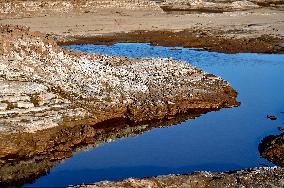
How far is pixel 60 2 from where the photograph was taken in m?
57.4

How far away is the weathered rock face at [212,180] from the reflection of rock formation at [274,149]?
286 cm

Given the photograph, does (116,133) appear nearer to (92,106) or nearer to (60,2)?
(92,106)

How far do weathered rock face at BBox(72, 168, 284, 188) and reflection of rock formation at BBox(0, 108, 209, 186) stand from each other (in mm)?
3869

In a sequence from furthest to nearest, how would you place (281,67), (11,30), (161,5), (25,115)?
1. (161,5)
2. (281,67)
3. (11,30)
4. (25,115)

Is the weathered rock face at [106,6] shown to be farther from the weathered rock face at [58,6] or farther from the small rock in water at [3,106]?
the small rock in water at [3,106]

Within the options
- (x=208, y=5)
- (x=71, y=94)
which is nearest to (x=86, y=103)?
(x=71, y=94)

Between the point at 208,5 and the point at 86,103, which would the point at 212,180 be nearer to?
the point at 86,103

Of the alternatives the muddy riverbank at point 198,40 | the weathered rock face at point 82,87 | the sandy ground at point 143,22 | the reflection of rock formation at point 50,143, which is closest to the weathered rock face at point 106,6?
the sandy ground at point 143,22

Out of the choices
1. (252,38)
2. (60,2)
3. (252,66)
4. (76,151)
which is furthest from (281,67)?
(60,2)

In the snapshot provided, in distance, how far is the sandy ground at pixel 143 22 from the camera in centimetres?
4816

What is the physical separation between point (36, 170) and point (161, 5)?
51469 mm

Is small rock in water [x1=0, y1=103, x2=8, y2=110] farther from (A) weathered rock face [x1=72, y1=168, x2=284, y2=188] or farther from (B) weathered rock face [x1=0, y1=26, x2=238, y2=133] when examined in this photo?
(A) weathered rock face [x1=72, y1=168, x2=284, y2=188]

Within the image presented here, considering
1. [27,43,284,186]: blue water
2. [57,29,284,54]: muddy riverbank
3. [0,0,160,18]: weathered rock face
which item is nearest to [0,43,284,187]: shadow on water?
[27,43,284,186]: blue water

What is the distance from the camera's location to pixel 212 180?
14898 millimetres
